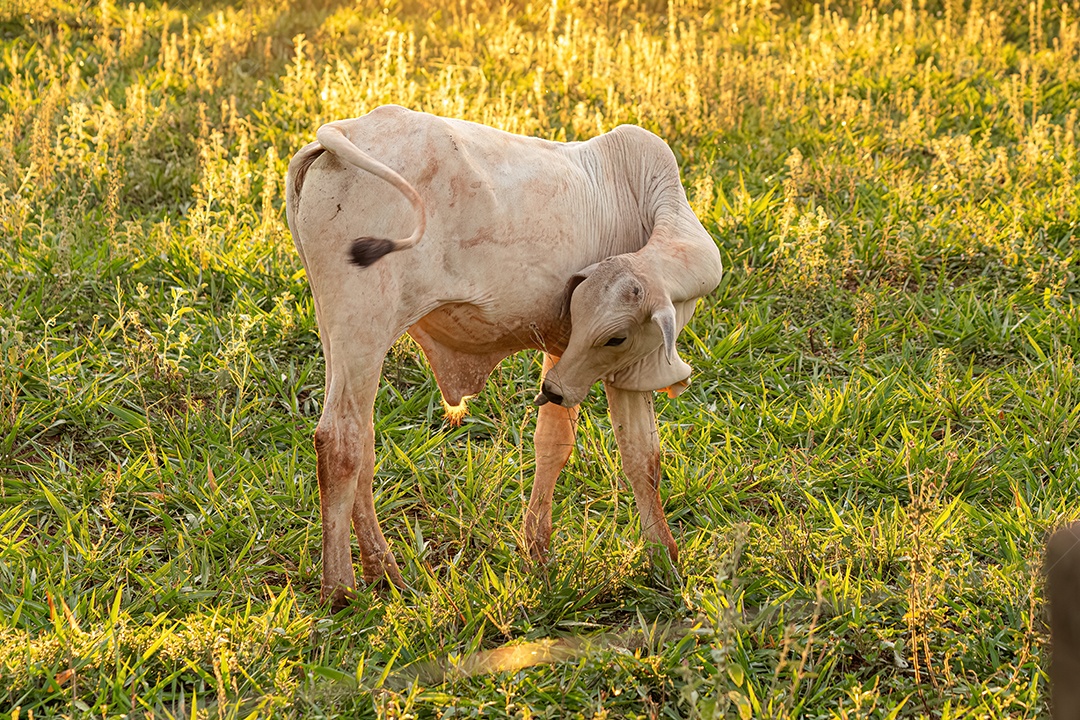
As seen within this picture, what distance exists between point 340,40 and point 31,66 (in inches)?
98.0

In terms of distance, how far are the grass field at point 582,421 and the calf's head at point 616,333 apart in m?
0.61

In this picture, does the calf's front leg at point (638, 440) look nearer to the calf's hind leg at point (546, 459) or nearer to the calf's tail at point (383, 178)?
the calf's hind leg at point (546, 459)

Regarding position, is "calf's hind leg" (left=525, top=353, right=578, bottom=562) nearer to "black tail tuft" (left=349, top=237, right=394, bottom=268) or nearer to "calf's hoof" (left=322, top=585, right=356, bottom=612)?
"calf's hoof" (left=322, top=585, right=356, bottom=612)

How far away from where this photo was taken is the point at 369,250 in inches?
115

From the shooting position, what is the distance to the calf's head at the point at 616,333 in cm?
313

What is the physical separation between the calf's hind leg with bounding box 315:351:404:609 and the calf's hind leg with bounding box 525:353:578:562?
595 millimetres

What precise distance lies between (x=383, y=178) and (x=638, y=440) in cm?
123

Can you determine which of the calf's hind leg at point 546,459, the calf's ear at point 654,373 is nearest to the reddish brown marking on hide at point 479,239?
the calf's ear at point 654,373

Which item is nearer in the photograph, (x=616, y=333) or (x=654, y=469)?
(x=616, y=333)

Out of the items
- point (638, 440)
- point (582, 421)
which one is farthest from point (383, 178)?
point (582, 421)

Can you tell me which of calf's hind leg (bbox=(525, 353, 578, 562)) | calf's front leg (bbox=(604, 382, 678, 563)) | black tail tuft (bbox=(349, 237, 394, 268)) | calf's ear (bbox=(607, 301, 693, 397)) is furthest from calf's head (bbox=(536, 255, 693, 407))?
black tail tuft (bbox=(349, 237, 394, 268))

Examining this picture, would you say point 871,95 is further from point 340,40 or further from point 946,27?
point 340,40

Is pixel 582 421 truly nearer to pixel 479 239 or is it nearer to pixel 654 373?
pixel 654 373

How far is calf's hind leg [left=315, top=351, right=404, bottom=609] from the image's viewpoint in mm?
3158
